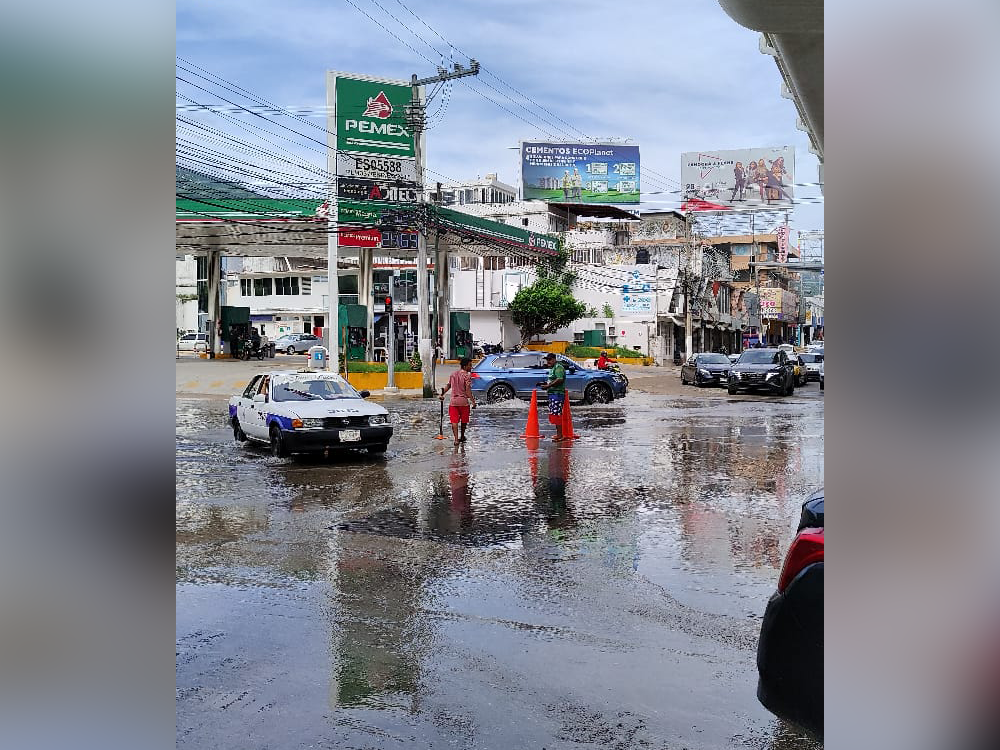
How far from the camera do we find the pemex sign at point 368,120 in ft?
105

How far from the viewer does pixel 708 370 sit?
121 feet

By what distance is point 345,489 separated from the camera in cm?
1220

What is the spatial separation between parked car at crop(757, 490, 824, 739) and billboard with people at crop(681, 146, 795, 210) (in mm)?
65660

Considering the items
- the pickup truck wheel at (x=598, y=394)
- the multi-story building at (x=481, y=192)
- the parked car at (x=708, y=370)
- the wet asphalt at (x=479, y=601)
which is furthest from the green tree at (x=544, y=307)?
the wet asphalt at (x=479, y=601)

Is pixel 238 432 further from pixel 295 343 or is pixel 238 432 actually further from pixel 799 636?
pixel 295 343

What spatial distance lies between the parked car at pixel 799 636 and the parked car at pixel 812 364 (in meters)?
36.6

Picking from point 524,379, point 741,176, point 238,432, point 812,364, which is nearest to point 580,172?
point 741,176

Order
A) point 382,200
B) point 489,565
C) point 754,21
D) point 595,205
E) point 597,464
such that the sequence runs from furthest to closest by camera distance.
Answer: point 595,205 < point 382,200 < point 597,464 < point 489,565 < point 754,21

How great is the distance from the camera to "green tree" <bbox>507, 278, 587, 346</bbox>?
56.5 m
